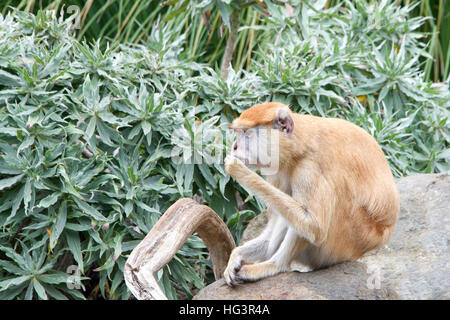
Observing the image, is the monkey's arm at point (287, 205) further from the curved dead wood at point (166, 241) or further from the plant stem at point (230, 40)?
the plant stem at point (230, 40)

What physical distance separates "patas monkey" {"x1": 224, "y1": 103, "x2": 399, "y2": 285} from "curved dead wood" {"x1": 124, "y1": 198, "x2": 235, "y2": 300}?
0.27 metres

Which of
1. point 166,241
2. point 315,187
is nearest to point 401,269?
point 315,187

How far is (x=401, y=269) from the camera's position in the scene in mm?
3621

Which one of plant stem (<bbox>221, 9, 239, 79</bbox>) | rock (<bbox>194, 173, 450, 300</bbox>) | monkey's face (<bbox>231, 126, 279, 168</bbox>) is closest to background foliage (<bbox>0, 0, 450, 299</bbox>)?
plant stem (<bbox>221, 9, 239, 79</bbox>)

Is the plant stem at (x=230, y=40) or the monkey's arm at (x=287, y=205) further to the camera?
the plant stem at (x=230, y=40)

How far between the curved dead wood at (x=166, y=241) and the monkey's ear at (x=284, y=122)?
1.90 feet

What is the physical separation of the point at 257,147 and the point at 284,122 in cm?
19

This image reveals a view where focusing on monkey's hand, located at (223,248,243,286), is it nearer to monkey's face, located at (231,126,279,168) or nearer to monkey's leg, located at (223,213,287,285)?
monkey's leg, located at (223,213,287,285)

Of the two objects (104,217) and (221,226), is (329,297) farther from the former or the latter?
(104,217)

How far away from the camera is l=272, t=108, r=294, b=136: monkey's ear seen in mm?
3166

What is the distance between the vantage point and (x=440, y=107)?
17.3 ft

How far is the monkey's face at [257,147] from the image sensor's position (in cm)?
321

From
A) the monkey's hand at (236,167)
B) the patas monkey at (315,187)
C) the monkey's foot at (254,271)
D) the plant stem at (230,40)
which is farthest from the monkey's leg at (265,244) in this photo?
the plant stem at (230,40)

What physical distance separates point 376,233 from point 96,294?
223cm
